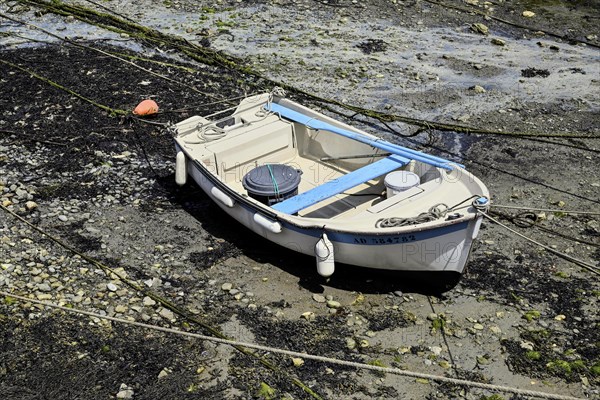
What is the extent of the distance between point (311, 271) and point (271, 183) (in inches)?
46.8

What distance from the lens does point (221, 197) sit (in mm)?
8758

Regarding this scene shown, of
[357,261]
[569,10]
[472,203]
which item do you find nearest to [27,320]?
[357,261]

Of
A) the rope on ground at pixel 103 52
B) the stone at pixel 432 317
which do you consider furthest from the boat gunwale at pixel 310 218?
the rope on ground at pixel 103 52

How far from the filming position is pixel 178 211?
32.9 feet

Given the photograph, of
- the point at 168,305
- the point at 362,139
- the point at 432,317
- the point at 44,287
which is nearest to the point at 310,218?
the point at 362,139

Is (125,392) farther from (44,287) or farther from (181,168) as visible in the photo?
(181,168)

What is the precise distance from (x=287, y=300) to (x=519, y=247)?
3151 millimetres

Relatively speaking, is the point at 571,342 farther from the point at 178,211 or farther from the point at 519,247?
the point at 178,211

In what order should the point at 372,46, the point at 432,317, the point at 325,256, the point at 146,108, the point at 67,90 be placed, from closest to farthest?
the point at 325,256
the point at 432,317
the point at 146,108
the point at 67,90
the point at 372,46

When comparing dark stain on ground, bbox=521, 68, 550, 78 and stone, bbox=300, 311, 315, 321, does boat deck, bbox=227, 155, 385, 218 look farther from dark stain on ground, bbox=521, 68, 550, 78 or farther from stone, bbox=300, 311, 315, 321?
dark stain on ground, bbox=521, 68, 550, 78

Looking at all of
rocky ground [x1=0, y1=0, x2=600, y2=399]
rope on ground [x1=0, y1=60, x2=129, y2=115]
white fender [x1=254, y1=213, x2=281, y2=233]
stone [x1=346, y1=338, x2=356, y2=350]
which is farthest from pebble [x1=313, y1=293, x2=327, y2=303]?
rope on ground [x1=0, y1=60, x2=129, y2=115]

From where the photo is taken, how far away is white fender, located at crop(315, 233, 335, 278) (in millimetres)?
7738

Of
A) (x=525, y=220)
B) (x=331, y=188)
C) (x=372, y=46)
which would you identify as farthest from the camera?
(x=372, y=46)

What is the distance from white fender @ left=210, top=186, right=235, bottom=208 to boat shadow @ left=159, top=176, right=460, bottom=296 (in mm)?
584
